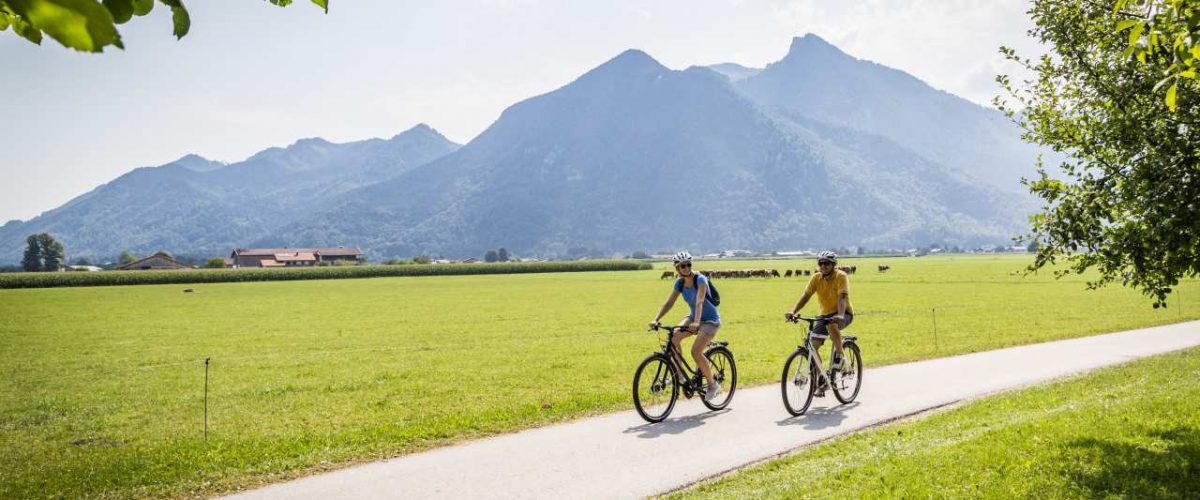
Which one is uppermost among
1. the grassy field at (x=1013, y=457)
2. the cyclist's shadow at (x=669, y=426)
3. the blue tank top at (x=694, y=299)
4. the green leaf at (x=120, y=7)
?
the green leaf at (x=120, y=7)

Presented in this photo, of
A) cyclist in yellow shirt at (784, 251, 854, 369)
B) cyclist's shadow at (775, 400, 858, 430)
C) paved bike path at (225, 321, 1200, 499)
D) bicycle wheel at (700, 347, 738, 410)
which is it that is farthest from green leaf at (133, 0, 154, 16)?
bicycle wheel at (700, 347, 738, 410)

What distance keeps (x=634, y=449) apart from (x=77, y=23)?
9.65 m

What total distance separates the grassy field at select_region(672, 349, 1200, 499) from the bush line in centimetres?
10703

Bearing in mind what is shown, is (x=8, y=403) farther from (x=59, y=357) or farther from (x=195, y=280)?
(x=195, y=280)

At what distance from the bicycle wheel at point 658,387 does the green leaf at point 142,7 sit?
1027 cm

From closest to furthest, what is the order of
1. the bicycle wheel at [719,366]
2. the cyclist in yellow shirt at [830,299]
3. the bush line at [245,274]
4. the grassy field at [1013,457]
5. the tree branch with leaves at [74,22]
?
the tree branch with leaves at [74,22]
the grassy field at [1013,457]
the cyclist in yellow shirt at [830,299]
the bicycle wheel at [719,366]
the bush line at [245,274]

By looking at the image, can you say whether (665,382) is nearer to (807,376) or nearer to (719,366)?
(719,366)

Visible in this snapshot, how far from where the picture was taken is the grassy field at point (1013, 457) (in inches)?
311

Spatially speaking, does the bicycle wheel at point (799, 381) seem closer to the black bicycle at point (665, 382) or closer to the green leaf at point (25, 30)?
the black bicycle at point (665, 382)

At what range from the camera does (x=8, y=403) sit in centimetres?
1730

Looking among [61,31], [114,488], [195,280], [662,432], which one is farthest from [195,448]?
[195,280]

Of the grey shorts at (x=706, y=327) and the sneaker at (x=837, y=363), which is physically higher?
the grey shorts at (x=706, y=327)

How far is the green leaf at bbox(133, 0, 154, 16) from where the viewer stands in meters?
2.22

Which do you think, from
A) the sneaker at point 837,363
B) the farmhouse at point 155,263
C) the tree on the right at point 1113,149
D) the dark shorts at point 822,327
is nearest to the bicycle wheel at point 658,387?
the dark shorts at point 822,327
